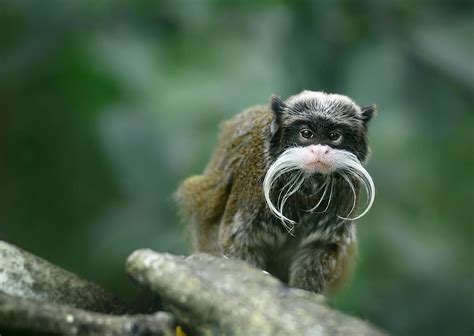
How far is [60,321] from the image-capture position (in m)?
3.57

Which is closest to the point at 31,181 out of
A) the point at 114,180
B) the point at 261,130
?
the point at 114,180

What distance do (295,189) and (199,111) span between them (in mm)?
3959

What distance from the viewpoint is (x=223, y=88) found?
28.3ft

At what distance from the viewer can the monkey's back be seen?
214 inches

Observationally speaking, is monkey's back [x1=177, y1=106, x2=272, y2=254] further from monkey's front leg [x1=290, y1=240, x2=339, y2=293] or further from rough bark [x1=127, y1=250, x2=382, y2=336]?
rough bark [x1=127, y1=250, x2=382, y2=336]

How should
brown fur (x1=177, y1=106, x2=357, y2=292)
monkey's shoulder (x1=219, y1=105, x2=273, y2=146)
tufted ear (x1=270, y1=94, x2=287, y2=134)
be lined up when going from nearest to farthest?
1. tufted ear (x1=270, y1=94, x2=287, y2=134)
2. brown fur (x1=177, y1=106, x2=357, y2=292)
3. monkey's shoulder (x1=219, y1=105, x2=273, y2=146)

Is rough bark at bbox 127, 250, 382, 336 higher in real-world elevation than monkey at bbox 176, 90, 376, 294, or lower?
lower

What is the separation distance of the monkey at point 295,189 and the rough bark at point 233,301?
1.05 metres

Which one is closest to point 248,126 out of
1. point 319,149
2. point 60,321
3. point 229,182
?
point 229,182

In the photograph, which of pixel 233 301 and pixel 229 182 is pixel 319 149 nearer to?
pixel 229 182

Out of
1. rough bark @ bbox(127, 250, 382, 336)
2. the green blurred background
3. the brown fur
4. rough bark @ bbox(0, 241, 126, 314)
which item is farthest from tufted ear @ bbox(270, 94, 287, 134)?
the green blurred background

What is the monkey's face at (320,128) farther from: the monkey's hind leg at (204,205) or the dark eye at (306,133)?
the monkey's hind leg at (204,205)

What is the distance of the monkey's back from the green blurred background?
5.14 ft

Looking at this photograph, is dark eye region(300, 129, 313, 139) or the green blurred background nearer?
dark eye region(300, 129, 313, 139)
